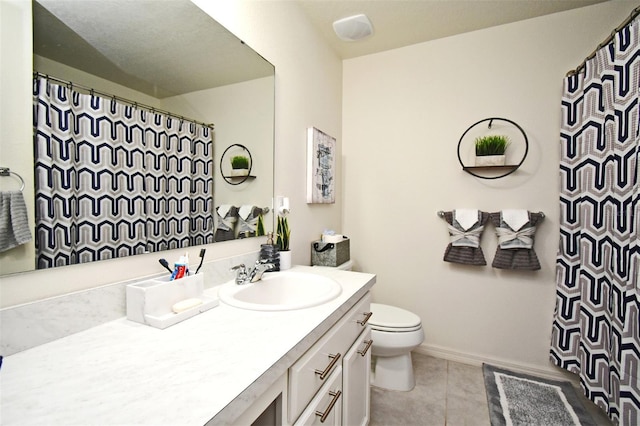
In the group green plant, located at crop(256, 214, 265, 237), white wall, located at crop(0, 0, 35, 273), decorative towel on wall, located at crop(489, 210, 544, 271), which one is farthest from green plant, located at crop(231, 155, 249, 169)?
decorative towel on wall, located at crop(489, 210, 544, 271)

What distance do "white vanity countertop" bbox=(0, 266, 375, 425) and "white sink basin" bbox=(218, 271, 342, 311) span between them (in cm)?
23

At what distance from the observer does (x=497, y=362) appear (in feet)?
6.68

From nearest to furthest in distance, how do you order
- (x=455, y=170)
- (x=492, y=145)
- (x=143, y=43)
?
(x=143, y=43), (x=492, y=145), (x=455, y=170)

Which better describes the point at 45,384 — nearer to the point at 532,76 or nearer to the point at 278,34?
the point at 278,34

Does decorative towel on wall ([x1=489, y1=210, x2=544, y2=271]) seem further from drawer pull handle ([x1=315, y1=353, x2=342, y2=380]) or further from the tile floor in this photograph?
drawer pull handle ([x1=315, y1=353, x2=342, y2=380])

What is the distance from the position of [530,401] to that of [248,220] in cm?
191

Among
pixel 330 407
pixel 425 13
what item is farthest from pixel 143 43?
pixel 425 13

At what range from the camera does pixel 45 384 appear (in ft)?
1.77

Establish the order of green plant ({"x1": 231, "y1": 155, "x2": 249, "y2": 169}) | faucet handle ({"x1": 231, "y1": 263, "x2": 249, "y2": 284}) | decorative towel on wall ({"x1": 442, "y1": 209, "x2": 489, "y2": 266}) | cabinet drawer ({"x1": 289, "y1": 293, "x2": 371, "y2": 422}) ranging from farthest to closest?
decorative towel on wall ({"x1": 442, "y1": 209, "x2": 489, "y2": 266}) < green plant ({"x1": 231, "y1": 155, "x2": 249, "y2": 169}) < faucet handle ({"x1": 231, "y1": 263, "x2": 249, "y2": 284}) < cabinet drawer ({"x1": 289, "y1": 293, "x2": 371, "y2": 422})

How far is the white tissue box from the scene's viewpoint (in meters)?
0.80

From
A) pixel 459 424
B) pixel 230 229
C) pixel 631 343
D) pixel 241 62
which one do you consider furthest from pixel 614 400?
pixel 241 62

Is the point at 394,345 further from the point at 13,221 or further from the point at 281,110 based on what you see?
the point at 13,221

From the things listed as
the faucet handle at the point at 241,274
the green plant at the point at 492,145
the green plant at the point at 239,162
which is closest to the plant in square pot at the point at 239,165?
the green plant at the point at 239,162

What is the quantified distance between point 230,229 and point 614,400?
2054mm
